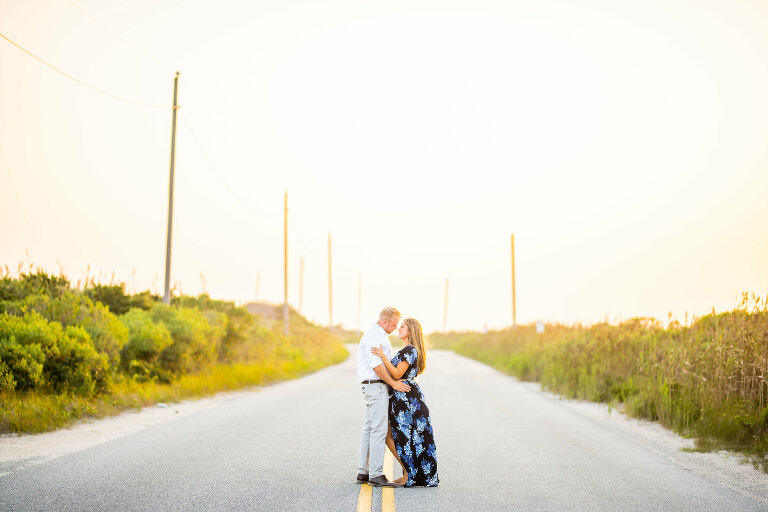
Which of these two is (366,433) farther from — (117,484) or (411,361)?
(117,484)

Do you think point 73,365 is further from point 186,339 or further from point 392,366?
point 392,366

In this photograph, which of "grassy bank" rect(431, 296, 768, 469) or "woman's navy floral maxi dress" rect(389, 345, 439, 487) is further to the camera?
"grassy bank" rect(431, 296, 768, 469)

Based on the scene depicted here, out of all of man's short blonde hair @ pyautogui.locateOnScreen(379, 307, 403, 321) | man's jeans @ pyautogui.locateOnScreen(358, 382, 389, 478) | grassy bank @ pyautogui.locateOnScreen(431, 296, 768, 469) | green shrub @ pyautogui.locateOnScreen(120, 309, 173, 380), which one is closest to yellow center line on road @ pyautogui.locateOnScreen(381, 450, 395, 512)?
man's jeans @ pyautogui.locateOnScreen(358, 382, 389, 478)

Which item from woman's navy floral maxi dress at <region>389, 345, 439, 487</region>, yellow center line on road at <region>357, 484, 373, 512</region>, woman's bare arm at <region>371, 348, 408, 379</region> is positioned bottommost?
yellow center line on road at <region>357, 484, 373, 512</region>

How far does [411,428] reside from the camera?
26.7ft

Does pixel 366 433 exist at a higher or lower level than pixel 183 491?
higher

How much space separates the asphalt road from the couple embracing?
26cm

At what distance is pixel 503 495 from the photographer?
7.66m

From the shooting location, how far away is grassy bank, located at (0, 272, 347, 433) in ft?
44.7

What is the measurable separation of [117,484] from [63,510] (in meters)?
1.25

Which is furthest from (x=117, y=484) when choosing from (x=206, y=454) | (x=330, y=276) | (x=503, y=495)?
(x=330, y=276)

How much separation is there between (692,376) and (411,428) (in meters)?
7.17

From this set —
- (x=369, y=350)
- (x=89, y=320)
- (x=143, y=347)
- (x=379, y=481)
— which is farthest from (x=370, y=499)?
(x=143, y=347)

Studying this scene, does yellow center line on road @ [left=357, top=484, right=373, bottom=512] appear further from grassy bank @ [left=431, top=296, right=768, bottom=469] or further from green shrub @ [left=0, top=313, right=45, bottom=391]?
green shrub @ [left=0, top=313, right=45, bottom=391]
